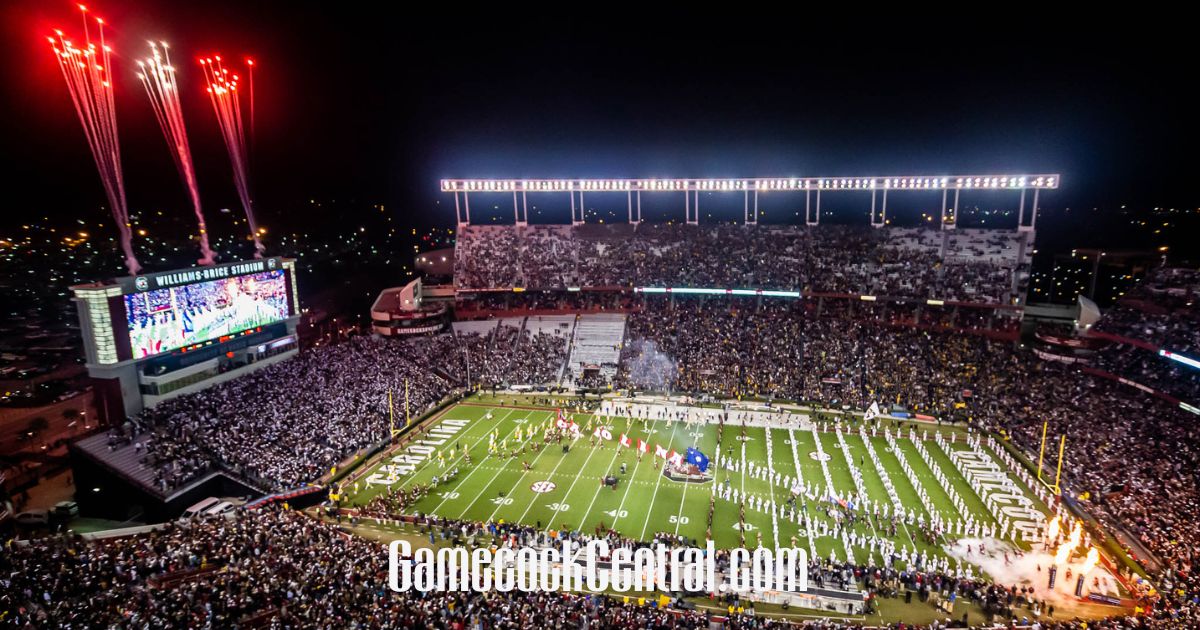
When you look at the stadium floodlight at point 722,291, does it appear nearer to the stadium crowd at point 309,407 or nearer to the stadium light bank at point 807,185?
the stadium light bank at point 807,185

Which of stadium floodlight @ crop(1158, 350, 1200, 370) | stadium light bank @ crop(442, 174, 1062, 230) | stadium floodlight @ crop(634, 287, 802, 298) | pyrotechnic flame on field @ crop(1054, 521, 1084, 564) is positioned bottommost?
pyrotechnic flame on field @ crop(1054, 521, 1084, 564)

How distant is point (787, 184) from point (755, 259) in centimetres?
825

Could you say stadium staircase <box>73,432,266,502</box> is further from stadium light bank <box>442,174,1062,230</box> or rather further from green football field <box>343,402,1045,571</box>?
stadium light bank <box>442,174,1062,230</box>

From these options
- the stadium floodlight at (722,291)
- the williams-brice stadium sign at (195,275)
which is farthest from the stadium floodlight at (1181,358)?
the williams-brice stadium sign at (195,275)

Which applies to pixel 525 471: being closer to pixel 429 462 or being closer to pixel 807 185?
pixel 429 462

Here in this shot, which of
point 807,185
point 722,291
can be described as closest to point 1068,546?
point 722,291

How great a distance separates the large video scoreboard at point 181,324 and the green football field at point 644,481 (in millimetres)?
13124

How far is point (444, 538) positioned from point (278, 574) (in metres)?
8.47

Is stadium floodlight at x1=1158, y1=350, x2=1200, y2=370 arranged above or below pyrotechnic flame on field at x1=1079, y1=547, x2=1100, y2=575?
above

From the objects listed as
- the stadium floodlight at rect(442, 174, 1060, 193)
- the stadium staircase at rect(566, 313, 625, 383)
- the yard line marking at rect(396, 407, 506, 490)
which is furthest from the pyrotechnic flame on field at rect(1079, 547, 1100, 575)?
the stadium floodlight at rect(442, 174, 1060, 193)

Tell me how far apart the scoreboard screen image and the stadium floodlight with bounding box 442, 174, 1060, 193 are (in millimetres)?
25078

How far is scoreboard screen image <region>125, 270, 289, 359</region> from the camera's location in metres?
31.9

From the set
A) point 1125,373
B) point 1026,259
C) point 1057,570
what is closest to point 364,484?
point 1057,570

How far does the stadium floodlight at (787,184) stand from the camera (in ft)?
162
